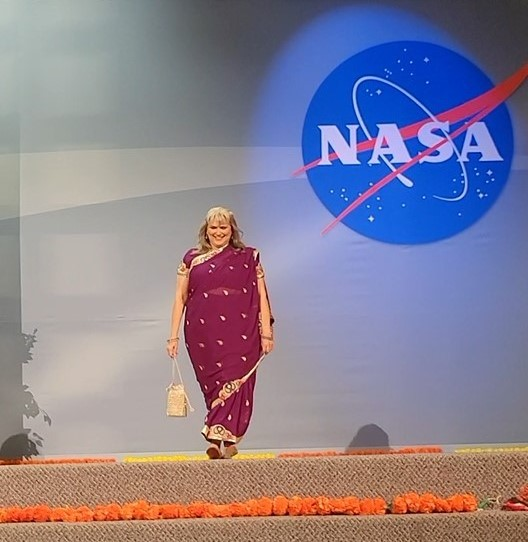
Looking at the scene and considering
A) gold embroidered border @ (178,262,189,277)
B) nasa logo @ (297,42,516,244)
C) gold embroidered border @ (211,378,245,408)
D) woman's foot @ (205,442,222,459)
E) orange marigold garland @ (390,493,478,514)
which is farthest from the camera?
nasa logo @ (297,42,516,244)

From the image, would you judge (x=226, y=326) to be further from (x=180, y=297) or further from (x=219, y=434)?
(x=219, y=434)

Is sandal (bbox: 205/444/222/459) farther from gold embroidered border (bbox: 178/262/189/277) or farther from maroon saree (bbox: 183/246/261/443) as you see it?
gold embroidered border (bbox: 178/262/189/277)

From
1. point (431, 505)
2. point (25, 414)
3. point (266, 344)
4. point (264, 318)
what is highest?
point (264, 318)

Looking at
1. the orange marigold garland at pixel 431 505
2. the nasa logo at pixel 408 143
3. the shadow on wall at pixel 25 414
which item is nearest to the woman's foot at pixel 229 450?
the orange marigold garland at pixel 431 505

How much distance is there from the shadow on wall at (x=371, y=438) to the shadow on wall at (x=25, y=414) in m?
2.02

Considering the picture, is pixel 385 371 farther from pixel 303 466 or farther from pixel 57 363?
pixel 303 466

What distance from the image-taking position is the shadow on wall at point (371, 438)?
7188 millimetres

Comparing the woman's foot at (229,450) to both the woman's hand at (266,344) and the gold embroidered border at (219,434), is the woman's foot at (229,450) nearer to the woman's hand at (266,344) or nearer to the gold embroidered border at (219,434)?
the gold embroidered border at (219,434)

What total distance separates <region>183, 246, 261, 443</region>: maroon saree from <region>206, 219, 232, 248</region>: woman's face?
1.5 inches

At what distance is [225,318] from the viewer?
17.2 feet

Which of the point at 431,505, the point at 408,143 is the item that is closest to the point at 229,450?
the point at 431,505

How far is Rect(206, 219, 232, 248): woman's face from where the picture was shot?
17.3 feet

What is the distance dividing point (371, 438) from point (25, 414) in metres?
2.26

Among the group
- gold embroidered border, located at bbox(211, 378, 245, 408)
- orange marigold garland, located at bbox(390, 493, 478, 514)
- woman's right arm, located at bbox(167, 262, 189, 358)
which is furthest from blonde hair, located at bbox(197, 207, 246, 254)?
orange marigold garland, located at bbox(390, 493, 478, 514)
